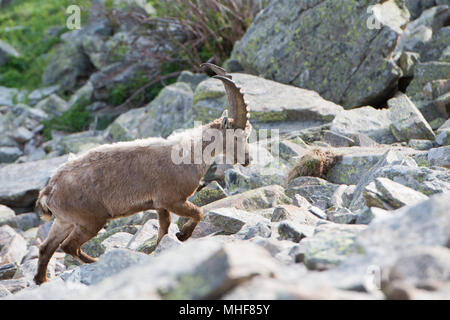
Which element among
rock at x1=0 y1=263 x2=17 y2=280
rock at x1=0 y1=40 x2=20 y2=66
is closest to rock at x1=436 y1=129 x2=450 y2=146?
rock at x1=0 y1=263 x2=17 y2=280

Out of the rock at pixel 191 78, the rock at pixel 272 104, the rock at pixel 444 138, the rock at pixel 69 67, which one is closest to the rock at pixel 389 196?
the rock at pixel 444 138

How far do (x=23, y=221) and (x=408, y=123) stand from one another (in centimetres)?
731

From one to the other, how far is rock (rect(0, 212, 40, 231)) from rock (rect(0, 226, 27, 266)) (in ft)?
4.91

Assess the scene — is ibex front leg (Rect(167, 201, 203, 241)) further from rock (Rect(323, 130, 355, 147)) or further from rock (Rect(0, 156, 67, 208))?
rock (Rect(0, 156, 67, 208))

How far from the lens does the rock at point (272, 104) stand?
35.7ft

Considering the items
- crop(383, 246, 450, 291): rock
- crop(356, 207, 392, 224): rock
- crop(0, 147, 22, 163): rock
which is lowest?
crop(0, 147, 22, 163): rock

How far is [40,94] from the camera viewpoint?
19.5 metres

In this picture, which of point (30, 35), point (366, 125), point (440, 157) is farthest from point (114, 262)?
point (30, 35)

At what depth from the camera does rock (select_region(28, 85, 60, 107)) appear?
19234 millimetres

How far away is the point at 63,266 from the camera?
805 cm

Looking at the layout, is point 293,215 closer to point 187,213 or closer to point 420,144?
point 187,213
